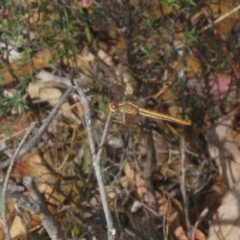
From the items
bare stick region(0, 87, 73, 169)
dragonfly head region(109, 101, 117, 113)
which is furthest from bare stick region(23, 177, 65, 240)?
dragonfly head region(109, 101, 117, 113)

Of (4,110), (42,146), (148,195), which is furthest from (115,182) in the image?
(4,110)

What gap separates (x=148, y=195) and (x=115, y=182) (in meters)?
0.13

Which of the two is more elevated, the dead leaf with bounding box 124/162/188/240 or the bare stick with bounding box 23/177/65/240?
the bare stick with bounding box 23/177/65/240

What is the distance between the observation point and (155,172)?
235cm

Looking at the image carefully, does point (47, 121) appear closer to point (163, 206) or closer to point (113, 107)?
point (113, 107)

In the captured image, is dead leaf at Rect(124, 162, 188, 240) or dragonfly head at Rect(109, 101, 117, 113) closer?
dragonfly head at Rect(109, 101, 117, 113)

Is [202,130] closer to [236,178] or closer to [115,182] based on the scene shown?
[236,178]

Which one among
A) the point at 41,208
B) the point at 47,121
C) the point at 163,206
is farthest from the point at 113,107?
the point at 163,206

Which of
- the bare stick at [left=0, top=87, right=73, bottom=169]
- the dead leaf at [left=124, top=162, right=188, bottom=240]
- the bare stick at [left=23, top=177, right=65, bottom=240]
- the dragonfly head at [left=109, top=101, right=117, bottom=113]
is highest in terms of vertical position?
the dragonfly head at [left=109, top=101, right=117, bottom=113]

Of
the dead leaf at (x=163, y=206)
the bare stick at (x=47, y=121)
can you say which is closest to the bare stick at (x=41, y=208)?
the bare stick at (x=47, y=121)

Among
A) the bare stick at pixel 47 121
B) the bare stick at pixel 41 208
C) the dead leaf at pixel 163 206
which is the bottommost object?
the dead leaf at pixel 163 206

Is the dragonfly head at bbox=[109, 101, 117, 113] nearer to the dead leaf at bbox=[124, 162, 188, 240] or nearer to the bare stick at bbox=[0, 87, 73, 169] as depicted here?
the bare stick at bbox=[0, 87, 73, 169]

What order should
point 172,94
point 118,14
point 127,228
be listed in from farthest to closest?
point 172,94, point 127,228, point 118,14

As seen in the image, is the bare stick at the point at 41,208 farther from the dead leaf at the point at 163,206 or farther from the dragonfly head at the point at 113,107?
the dead leaf at the point at 163,206
